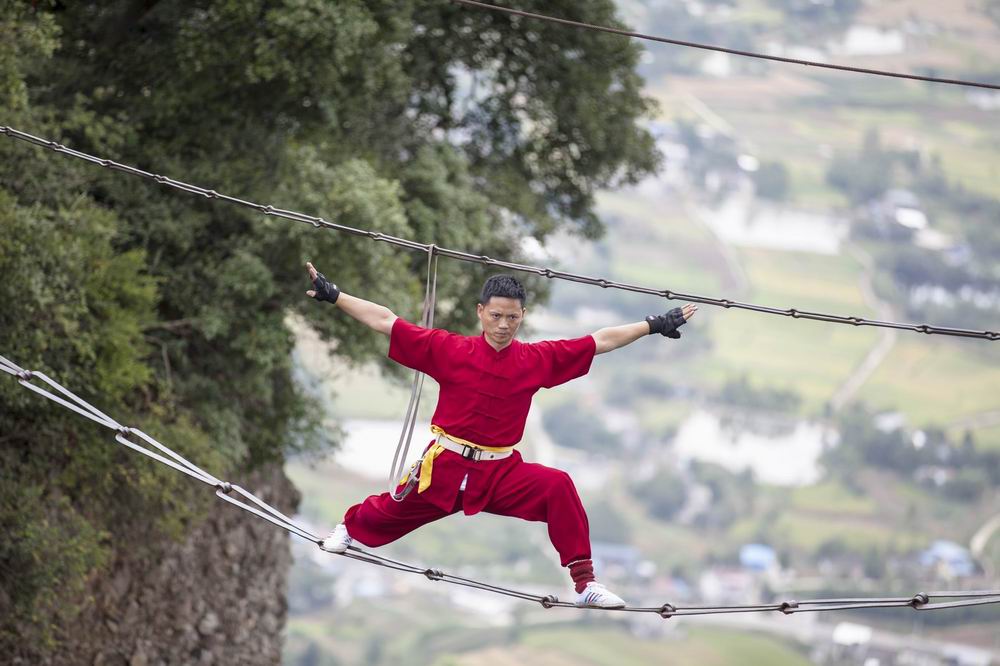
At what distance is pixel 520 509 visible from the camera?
8961mm

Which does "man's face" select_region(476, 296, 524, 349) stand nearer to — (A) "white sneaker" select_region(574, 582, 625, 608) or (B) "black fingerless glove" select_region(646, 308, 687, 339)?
(B) "black fingerless glove" select_region(646, 308, 687, 339)

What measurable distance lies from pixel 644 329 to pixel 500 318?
2.80 feet

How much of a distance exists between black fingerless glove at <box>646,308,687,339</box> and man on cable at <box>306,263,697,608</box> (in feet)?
0.28

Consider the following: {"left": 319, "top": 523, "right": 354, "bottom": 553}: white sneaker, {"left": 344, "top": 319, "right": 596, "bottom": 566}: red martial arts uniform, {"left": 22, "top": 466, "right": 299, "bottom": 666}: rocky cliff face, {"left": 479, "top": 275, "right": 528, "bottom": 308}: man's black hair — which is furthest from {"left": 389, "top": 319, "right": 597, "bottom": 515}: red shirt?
{"left": 22, "top": 466, "right": 299, "bottom": 666}: rocky cliff face

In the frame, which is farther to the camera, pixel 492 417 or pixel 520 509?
pixel 520 509

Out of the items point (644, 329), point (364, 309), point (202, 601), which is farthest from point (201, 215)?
point (644, 329)

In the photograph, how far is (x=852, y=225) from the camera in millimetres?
165750

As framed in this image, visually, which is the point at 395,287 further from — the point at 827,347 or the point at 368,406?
the point at 827,347

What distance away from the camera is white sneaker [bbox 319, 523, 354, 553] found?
8844 mm

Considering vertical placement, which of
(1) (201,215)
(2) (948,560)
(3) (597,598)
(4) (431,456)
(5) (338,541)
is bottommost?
(3) (597,598)

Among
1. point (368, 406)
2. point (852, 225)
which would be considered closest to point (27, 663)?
point (368, 406)

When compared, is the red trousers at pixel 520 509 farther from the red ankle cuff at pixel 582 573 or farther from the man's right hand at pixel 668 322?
the man's right hand at pixel 668 322

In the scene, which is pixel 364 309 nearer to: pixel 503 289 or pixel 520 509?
pixel 503 289

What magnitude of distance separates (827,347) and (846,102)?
54217 millimetres
